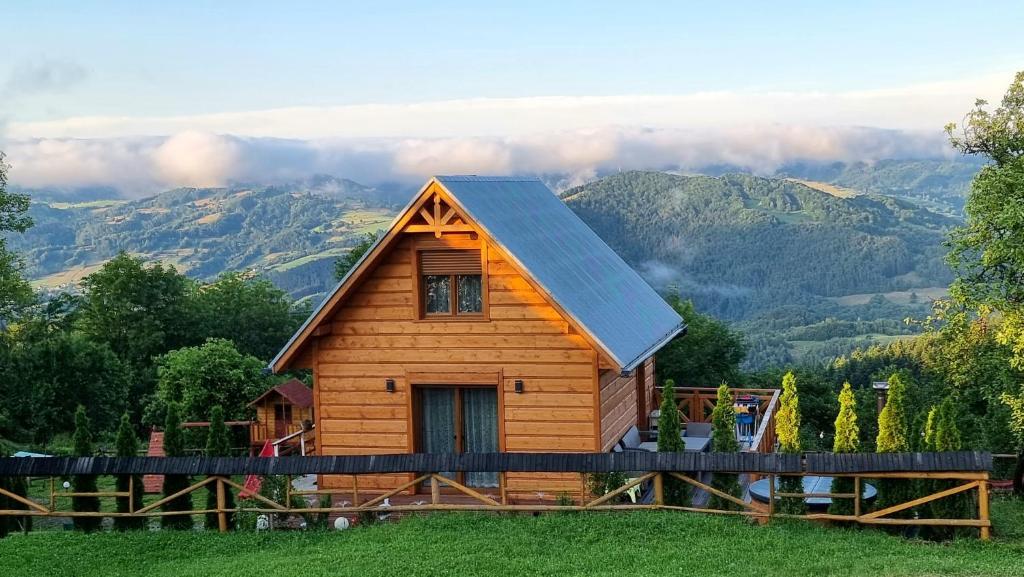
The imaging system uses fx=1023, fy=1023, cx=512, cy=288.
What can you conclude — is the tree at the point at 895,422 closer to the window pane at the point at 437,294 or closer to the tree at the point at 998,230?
the tree at the point at 998,230

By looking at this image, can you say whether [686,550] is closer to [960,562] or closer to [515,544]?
[515,544]

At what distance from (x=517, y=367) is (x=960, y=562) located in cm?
779

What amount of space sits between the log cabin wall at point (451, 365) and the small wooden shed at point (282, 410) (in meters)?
9.96

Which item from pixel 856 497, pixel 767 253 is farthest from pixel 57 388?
pixel 767 253

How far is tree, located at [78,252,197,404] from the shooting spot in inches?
1992

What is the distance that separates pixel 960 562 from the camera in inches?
472

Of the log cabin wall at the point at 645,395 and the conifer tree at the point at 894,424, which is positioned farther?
the log cabin wall at the point at 645,395

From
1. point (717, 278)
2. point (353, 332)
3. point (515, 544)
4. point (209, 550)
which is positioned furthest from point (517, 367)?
point (717, 278)

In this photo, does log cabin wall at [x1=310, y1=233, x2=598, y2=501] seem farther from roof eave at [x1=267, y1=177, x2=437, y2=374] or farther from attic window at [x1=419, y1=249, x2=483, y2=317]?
roof eave at [x1=267, y1=177, x2=437, y2=374]

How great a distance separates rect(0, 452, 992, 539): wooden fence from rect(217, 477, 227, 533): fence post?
0.02 meters

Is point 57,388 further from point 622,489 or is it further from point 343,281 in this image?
point 622,489

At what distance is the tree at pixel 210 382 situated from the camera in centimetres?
3366

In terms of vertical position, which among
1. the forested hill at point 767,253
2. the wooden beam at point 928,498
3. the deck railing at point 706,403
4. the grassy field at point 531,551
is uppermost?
the forested hill at point 767,253

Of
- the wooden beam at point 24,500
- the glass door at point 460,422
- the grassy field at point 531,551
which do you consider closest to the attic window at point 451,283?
the glass door at point 460,422
